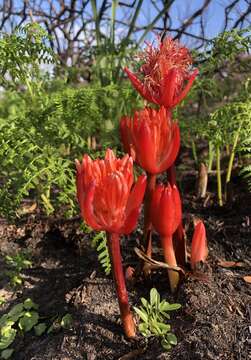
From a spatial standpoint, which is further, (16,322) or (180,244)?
(16,322)

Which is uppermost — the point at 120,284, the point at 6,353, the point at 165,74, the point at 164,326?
the point at 165,74

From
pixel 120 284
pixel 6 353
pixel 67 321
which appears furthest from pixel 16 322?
pixel 120 284

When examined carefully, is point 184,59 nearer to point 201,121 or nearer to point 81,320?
point 201,121

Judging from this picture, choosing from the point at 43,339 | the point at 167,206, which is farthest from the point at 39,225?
the point at 167,206

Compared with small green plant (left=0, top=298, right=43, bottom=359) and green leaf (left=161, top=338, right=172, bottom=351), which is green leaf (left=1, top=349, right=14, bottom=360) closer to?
small green plant (left=0, top=298, right=43, bottom=359)

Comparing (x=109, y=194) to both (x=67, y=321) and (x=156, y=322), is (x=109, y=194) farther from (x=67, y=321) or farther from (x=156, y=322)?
(x=67, y=321)

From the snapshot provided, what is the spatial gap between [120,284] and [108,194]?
0.32 m

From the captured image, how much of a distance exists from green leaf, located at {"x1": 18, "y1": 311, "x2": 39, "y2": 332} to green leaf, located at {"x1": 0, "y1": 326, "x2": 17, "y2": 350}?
0.12 ft

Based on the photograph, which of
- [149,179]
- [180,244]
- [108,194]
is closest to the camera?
[108,194]

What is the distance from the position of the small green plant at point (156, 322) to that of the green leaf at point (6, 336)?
20.1 inches

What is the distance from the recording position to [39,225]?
2.21 metres

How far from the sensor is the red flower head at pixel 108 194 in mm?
1087

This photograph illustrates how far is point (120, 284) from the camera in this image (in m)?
1.28

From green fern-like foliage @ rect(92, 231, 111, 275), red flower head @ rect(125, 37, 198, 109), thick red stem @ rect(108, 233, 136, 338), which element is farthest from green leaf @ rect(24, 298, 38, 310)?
red flower head @ rect(125, 37, 198, 109)
